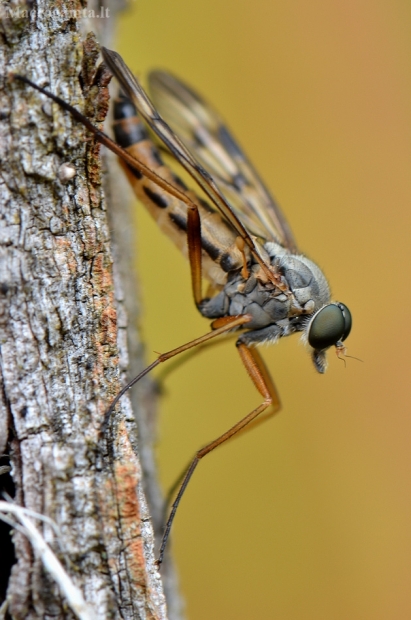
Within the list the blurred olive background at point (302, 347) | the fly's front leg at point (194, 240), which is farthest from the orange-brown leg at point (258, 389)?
the blurred olive background at point (302, 347)

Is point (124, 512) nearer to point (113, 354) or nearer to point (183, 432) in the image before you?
A: point (113, 354)

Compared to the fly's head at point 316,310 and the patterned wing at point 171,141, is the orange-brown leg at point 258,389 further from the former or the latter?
the patterned wing at point 171,141

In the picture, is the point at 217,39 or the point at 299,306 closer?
the point at 299,306

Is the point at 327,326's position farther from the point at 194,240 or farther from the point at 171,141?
the point at 171,141

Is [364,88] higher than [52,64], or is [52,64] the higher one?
[364,88]

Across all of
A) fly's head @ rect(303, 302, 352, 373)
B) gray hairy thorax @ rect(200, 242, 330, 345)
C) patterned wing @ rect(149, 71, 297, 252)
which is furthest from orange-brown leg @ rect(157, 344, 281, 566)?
patterned wing @ rect(149, 71, 297, 252)

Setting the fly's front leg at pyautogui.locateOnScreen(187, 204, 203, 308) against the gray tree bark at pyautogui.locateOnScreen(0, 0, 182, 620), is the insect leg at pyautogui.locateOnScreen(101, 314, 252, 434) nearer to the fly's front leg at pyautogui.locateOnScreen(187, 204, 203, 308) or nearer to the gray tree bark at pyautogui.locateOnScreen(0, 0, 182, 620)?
the gray tree bark at pyautogui.locateOnScreen(0, 0, 182, 620)

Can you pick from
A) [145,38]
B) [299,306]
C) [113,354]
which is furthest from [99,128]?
[145,38]
